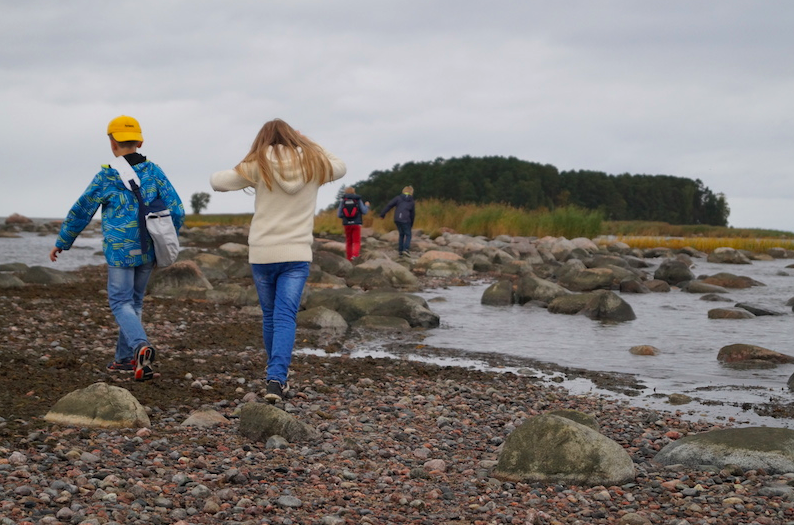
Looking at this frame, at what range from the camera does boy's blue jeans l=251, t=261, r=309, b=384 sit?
20.9 feet

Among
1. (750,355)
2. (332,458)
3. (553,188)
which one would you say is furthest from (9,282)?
(553,188)

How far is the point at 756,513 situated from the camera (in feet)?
13.7

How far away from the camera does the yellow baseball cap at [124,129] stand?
6.62 m

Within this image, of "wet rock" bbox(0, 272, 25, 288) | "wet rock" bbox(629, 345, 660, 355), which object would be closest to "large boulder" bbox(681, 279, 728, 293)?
"wet rock" bbox(629, 345, 660, 355)

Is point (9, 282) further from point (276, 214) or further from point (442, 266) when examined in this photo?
point (442, 266)

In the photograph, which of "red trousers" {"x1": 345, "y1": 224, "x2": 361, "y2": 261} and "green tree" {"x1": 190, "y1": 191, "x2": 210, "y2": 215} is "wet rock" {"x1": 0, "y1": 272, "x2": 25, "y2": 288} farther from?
"green tree" {"x1": 190, "y1": 191, "x2": 210, "y2": 215}

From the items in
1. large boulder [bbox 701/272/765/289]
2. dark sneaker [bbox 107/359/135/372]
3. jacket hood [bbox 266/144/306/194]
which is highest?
jacket hood [bbox 266/144/306/194]

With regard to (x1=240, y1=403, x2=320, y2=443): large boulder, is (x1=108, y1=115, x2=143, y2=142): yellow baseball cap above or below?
above

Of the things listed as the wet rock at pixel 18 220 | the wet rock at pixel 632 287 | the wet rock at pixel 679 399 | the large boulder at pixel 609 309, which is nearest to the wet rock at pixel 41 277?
the large boulder at pixel 609 309

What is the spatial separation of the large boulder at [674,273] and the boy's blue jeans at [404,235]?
710cm

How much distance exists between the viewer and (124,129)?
6633mm

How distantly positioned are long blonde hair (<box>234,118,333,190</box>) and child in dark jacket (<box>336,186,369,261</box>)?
12.6 m

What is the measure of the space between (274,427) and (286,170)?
1.88 meters

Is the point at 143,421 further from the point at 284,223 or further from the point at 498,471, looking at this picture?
the point at 498,471
